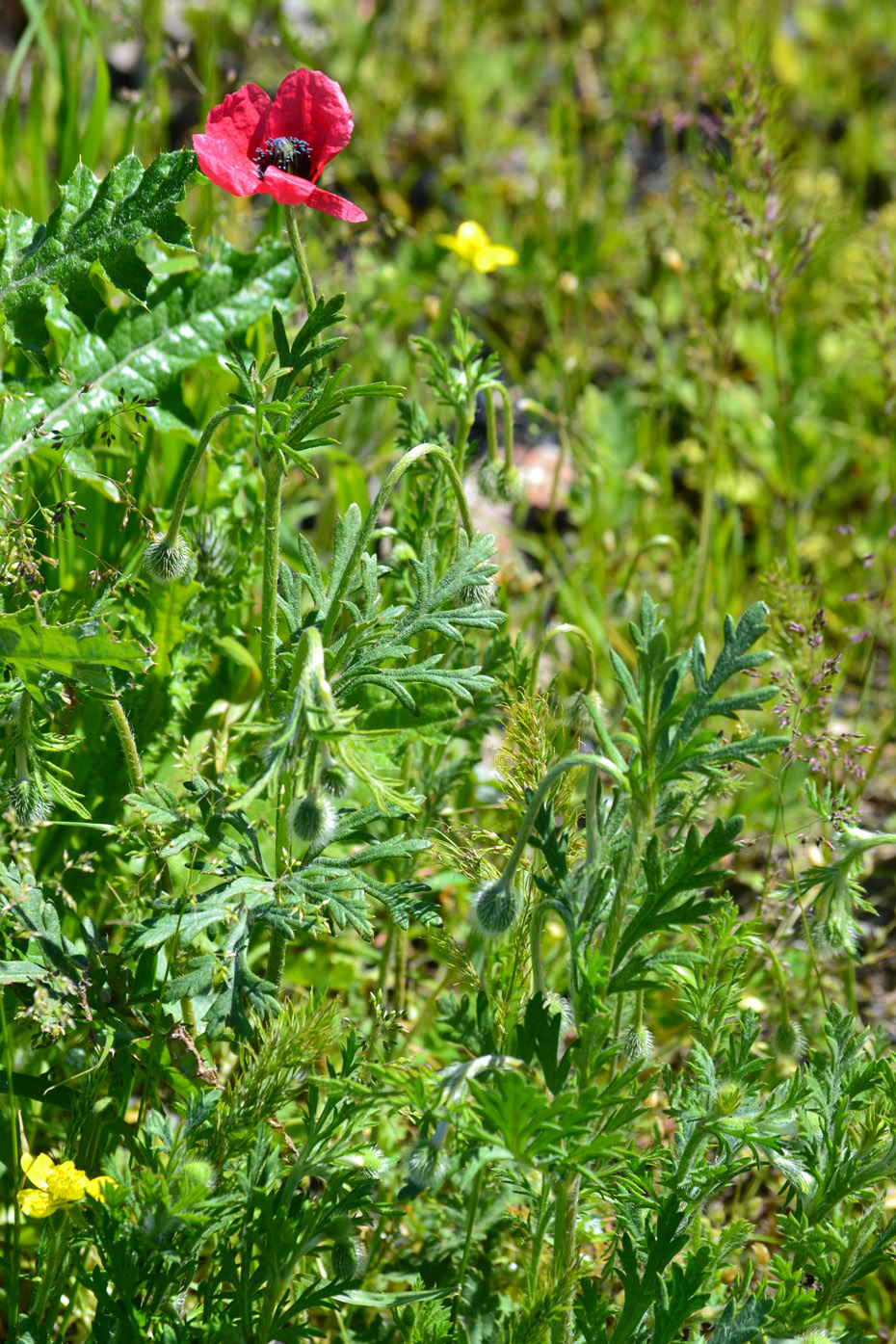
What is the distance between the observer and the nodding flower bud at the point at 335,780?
1671 mm

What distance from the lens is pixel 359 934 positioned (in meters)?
2.03

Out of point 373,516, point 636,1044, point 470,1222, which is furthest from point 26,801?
point 636,1044

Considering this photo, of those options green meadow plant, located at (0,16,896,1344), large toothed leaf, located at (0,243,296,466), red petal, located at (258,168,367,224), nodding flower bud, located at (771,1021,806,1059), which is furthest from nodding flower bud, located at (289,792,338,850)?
large toothed leaf, located at (0,243,296,466)

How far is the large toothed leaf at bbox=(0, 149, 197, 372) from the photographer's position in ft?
7.20

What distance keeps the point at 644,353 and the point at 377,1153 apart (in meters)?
3.55

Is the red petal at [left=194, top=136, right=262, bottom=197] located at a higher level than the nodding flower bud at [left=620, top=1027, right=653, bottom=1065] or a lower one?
higher

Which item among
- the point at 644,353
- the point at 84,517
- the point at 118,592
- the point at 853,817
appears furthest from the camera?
the point at 644,353

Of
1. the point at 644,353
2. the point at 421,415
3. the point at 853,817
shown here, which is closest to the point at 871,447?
the point at 644,353

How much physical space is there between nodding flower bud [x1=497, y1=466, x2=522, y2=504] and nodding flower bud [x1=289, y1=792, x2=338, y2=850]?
1.07m

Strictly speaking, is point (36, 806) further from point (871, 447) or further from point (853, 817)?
point (871, 447)

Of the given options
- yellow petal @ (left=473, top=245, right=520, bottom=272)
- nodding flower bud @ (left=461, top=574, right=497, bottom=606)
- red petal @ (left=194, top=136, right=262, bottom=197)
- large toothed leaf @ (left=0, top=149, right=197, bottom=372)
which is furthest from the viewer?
yellow petal @ (left=473, top=245, right=520, bottom=272)

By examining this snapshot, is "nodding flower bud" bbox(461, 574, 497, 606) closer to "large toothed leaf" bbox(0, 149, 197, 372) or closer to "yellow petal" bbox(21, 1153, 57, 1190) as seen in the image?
"large toothed leaf" bbox(0, 149, 197, 372)

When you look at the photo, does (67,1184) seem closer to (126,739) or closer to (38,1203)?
(38,1203)

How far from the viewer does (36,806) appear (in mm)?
1875
